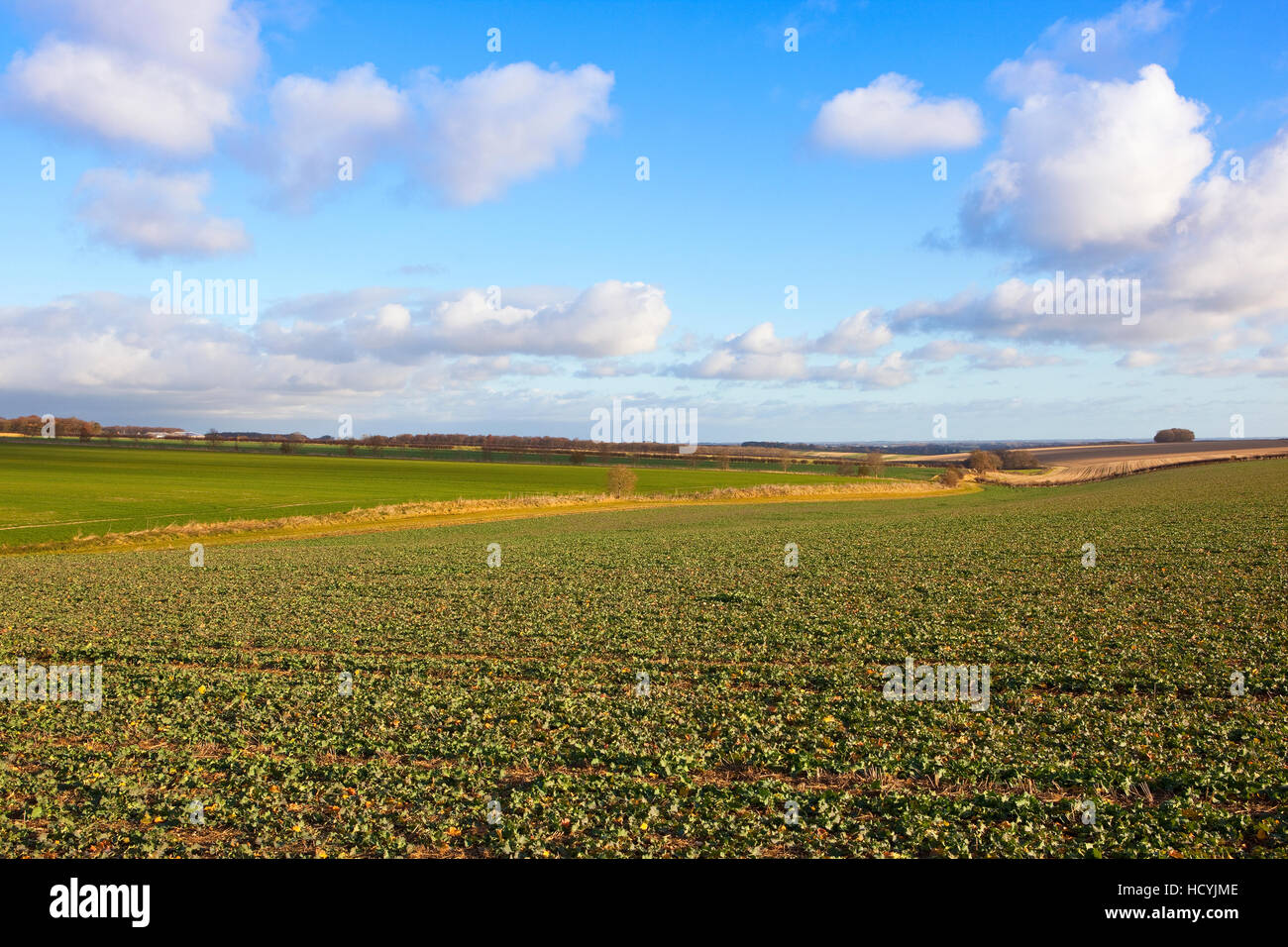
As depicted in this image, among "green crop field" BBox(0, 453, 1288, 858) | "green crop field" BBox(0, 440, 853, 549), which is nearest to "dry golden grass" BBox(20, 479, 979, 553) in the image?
"green crop field" BBox(0, 440, 853, 549)

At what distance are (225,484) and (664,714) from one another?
90.0 m

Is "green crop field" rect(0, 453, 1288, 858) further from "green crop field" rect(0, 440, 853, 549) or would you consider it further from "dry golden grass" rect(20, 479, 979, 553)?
"green crop field" rect(0, 440, 853, 549)

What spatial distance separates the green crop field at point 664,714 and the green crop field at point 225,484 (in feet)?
110

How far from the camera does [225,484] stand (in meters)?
89.2

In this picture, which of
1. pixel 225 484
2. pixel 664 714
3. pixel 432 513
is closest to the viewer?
pixel 664 714

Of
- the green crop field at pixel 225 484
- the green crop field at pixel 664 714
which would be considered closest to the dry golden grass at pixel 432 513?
the green crop field at pixel 225 484

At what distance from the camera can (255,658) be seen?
61.1 feet

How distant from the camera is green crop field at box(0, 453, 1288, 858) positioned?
378 inches

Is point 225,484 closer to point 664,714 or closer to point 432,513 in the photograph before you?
point 432,513

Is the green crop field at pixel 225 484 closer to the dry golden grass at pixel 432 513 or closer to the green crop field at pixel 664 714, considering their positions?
the dry golden grass at pixel 432 513

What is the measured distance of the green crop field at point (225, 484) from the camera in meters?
59.3

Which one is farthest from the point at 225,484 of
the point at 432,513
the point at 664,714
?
the point at 664,714
